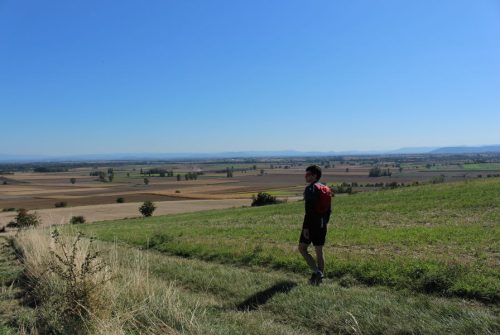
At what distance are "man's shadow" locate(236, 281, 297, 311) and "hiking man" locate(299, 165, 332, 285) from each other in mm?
468

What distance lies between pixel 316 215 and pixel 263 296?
157 cm

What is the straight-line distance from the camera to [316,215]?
7227 millimetres

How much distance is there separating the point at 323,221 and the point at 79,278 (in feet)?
12.7

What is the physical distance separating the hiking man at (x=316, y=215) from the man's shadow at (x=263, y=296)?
1.54 feet

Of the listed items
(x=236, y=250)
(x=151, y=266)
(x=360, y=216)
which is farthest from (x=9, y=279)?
(x=360, y=216)

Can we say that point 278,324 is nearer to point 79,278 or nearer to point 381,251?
point 79,278

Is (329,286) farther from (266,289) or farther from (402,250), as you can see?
(402,250)

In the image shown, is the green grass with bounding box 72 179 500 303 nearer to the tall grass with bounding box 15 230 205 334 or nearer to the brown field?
the tall grass with bounding box 15 230 205 334

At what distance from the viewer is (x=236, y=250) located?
419 inches

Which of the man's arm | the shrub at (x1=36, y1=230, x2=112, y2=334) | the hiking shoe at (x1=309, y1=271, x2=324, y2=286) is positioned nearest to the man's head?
Answer: the man's arm

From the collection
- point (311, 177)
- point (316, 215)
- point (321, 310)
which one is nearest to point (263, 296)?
point (321, 310)

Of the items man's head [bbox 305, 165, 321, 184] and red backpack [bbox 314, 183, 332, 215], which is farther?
man's head [bbox 305, 165, 321, 184]

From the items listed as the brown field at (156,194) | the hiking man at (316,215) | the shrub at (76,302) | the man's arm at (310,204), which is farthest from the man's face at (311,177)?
the brown field at (156,194)

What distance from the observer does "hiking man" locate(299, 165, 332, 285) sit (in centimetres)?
711
